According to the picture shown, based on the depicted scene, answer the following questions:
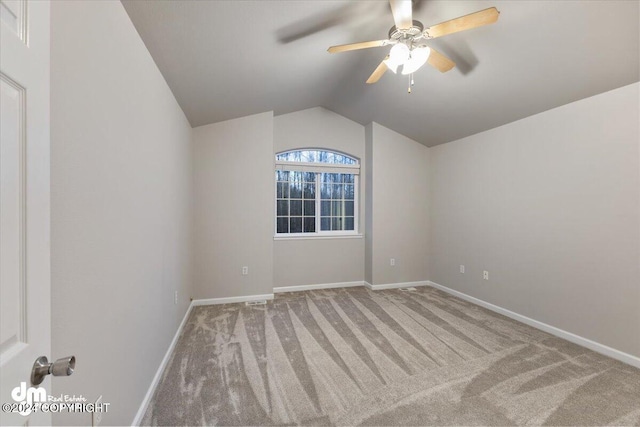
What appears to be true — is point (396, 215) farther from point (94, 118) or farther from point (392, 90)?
point (94, 118)

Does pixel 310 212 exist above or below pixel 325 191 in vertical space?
below

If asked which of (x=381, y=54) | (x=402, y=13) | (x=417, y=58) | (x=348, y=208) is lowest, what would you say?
(x=348, y=208)

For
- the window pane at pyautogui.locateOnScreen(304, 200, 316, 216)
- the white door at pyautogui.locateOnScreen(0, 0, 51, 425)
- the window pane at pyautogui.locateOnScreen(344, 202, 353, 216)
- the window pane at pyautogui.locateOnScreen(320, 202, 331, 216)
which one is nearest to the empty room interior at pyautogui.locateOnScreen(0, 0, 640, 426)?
the white door at pyautogui.locateOnScreen(0, 0, 51, 425)

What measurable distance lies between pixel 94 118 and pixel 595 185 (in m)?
3.70

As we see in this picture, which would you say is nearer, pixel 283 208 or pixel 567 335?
pixel 567 335

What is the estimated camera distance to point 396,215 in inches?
174

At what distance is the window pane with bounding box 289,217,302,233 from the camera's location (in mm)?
4391

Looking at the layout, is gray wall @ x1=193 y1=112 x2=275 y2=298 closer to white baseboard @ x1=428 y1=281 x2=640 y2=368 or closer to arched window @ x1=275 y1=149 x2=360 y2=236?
arched window @ x1=275 y1=149 x2=360 y2=236

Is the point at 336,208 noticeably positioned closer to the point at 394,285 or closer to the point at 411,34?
the point at 394,285

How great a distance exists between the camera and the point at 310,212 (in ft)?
14.7

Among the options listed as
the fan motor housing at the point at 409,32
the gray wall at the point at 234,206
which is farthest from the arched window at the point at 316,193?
the fan motor housing at the point at 409,32

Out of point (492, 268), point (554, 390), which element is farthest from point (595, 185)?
point (554, 390)

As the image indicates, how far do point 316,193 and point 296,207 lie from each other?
16.0 inches

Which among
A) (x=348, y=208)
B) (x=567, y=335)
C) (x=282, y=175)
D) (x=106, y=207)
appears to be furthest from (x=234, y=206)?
(x=567, y=335)
